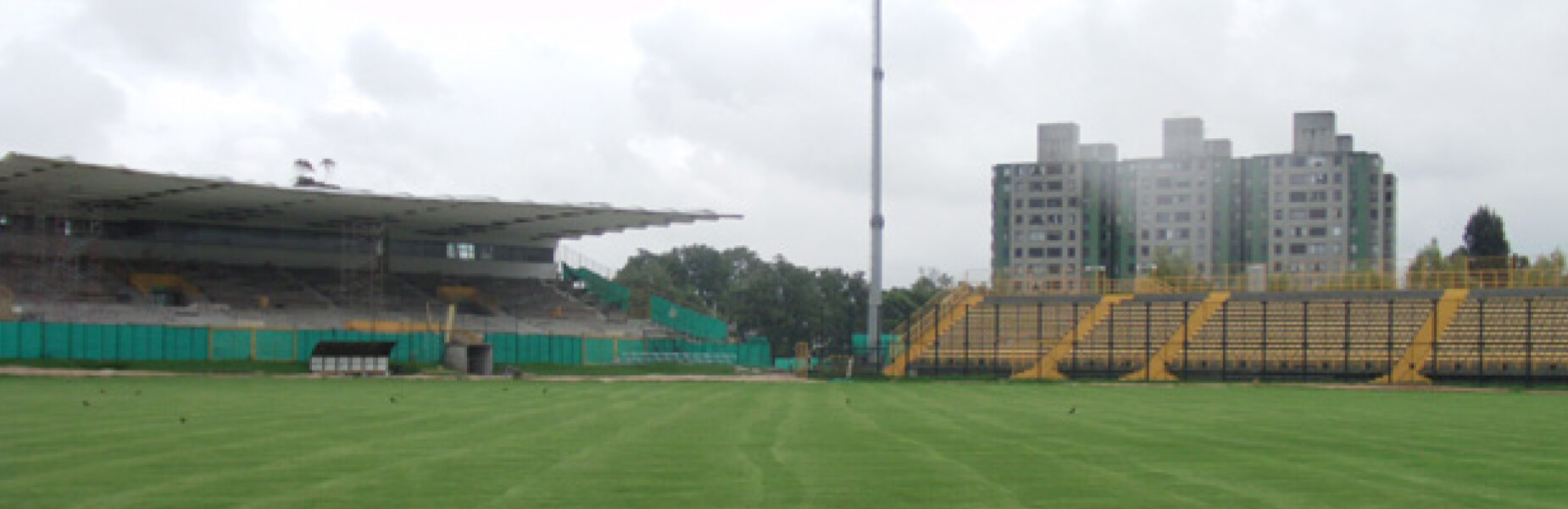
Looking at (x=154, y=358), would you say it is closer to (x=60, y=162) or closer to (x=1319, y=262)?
(x=60, y=162)

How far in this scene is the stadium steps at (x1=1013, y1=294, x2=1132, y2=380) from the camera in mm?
56750

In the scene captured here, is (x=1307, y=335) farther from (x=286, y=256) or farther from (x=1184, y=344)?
(x=286, y=256)

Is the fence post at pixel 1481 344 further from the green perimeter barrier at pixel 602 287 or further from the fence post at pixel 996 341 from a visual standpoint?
the green perimeter barrier at pixel 602 287

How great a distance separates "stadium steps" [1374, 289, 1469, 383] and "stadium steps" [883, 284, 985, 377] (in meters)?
17.7

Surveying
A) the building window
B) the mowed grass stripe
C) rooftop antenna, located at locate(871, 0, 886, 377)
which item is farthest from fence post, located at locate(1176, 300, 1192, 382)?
the building window

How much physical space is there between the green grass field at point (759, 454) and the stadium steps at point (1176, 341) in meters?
25.6

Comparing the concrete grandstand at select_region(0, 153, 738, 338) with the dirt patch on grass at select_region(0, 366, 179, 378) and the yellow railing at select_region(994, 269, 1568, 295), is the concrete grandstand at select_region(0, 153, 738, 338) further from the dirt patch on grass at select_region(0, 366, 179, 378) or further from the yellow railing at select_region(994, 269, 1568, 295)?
the yellow railing at select_region(994, 269, 1568, 295)

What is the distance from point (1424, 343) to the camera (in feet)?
177

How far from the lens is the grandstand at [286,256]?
59.1 meters

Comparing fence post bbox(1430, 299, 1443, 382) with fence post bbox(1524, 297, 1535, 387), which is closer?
fence post bbox(1524, 297, 1535, 387)

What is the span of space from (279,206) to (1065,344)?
3694 centimetres

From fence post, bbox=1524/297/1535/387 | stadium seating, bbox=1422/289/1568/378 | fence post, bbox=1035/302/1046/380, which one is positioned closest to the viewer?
fence post, bbox=1524/297/1535/387

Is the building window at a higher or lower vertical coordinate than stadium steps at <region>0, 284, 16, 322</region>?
higher

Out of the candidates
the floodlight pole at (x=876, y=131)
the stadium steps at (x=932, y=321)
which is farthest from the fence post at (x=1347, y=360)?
the floodlight pole at (x=876, y=131)
